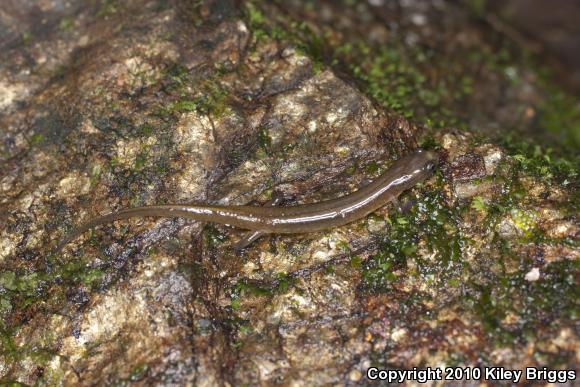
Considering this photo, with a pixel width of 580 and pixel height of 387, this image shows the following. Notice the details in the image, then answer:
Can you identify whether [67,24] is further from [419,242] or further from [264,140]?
[419,242]

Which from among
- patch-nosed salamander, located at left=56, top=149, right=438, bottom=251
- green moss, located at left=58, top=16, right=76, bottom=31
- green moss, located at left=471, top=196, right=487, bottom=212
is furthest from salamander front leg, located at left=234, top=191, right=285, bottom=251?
green moss, located at left=58, top=16, right=76, bottom=31

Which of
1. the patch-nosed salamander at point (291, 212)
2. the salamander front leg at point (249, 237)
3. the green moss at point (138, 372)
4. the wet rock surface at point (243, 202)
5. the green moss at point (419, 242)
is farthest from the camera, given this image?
the salamander front leg at point (249, 237)

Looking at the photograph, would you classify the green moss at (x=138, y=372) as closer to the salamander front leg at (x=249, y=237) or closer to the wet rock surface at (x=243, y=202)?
the wet rock surface at (x=243, y=202)

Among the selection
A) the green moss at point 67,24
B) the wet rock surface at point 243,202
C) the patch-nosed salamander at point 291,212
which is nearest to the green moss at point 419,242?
the wet rock surface at point 243,202

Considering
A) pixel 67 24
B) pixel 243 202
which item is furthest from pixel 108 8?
pixel 243 202

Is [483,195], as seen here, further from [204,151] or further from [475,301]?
[204,151]

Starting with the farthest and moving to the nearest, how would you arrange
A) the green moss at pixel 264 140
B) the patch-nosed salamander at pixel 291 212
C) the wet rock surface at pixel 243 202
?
the green moss at pixel 264 140 → the patch-nosed salamander at pixel 291 212 → the wet rock surface at pixel 243 202
